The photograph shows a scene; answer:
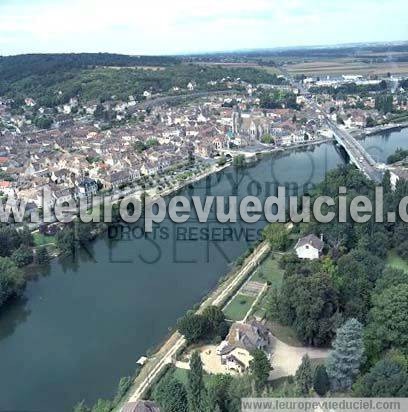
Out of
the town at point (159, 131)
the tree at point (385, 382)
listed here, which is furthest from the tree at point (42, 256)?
the tree at point (385, 382)

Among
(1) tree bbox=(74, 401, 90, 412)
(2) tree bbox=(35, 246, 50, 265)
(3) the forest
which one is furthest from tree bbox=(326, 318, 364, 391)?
(3) the forest

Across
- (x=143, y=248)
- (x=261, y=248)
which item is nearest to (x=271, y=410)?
(x=261, y=248)

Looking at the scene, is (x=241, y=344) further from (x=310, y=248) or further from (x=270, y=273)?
(x=310, y=248)

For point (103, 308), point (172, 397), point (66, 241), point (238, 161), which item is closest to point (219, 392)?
point (172, 397)

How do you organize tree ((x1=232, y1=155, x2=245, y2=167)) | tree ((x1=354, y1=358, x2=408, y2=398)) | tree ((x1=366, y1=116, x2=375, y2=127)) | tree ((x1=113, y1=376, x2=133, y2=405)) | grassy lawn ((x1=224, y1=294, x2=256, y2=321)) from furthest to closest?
1. tree ((x1=366, y1=116, x2=375, y2=127))
2. tree ((x1=232, y1=155, x2=245, y2=167))
3. grassy lawn ((x1=224, y1=294, x2=256, y2=321))
4. tree ((x1=113, y1=376, x2=133, y2=405))
5. tree ((x1=354, y1=358, x2=408, y2=398))

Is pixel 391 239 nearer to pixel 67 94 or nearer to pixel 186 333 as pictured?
pixel 186 333

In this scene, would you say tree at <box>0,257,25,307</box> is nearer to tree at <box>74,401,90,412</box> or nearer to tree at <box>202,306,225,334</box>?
tree at <box>74,401,90,412</box>
